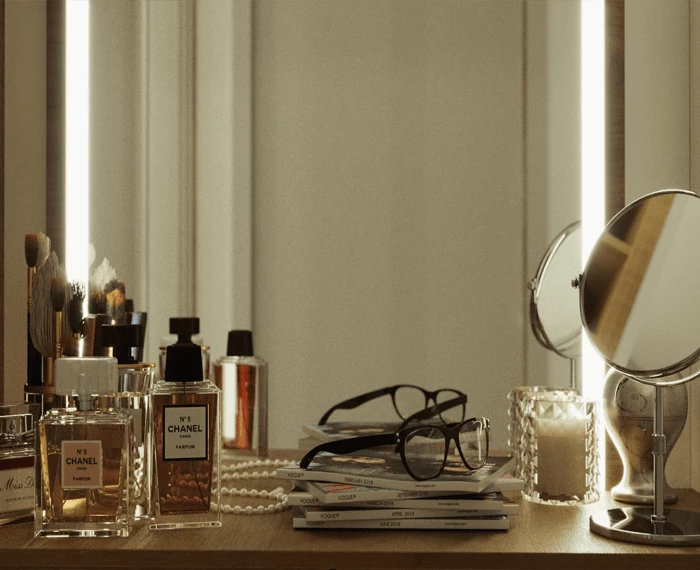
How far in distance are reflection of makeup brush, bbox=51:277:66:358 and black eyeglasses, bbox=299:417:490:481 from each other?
32cm

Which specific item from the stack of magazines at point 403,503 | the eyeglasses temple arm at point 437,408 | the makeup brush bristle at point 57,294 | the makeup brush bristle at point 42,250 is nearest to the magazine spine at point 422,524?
the stack of magazines at point 403,503

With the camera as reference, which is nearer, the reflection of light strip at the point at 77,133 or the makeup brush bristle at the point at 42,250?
the makeup brush bristle at the point at 42,250

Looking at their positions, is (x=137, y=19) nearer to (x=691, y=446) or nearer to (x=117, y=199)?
(x=117, y=199)

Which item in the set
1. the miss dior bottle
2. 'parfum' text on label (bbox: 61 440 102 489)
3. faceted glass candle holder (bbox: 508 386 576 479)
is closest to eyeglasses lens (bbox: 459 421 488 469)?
faceted glass candle holder (bbox: 508 386 576 479)

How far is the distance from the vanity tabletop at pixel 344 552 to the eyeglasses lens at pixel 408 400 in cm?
41

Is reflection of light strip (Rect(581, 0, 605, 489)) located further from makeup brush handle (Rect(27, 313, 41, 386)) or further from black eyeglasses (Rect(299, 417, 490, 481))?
makeup brush handle (Rect(27, 313, 41, 386))

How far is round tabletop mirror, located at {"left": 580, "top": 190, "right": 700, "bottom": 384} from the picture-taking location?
82 centimetres

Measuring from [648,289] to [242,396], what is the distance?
57 centimetres

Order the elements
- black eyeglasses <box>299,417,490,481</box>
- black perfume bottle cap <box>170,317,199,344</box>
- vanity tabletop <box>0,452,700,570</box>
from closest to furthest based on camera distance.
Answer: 1. vanity tabletop <box>0,452,700,570</box>
2. black eyeglasses <box>299,417,490,481</box>
3. black perfume bottle cap <box>170,317,199,344</box>

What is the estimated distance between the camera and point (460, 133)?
3.91 feet

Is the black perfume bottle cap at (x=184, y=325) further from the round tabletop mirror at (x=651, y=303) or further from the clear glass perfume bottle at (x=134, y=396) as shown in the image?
the round tabletop mirror at (x=651, y=303)

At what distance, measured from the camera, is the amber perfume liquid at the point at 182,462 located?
81 cm

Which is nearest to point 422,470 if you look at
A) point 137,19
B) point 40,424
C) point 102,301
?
point 40,424

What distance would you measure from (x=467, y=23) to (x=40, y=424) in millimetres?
784
